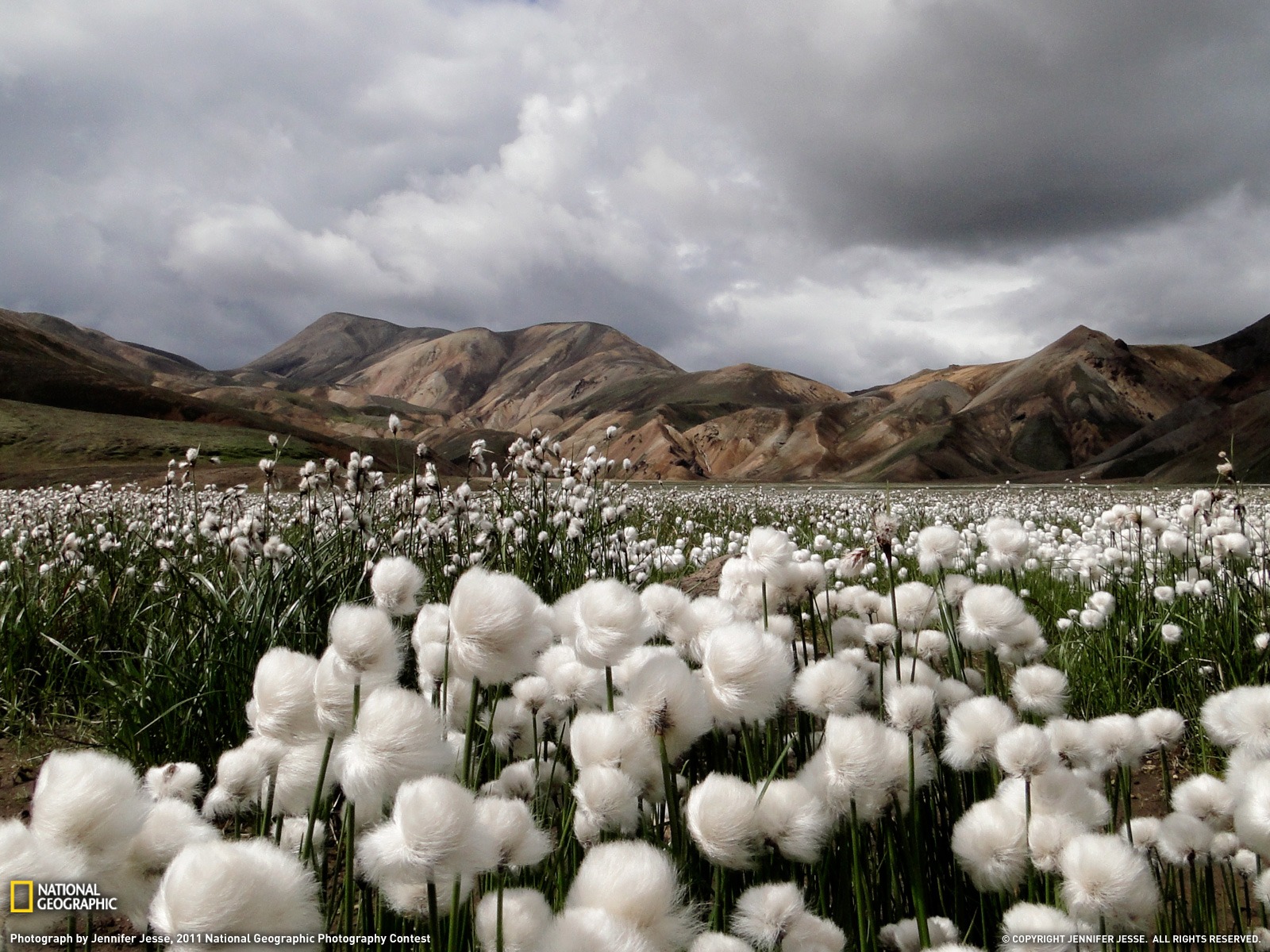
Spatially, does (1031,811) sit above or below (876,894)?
above

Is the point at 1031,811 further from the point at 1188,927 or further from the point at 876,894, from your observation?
the point at 1188,927

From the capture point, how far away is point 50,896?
1058mm

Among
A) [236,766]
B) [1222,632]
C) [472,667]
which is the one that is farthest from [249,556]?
[1222,632]

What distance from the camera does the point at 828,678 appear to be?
69.3 inches

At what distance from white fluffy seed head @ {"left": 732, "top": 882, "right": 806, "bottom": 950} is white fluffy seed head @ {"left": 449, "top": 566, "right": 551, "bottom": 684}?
635 mm

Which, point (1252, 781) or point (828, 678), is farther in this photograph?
point (828, 678)

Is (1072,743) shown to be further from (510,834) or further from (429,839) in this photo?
(429,839)

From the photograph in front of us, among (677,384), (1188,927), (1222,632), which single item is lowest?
(1188,927)

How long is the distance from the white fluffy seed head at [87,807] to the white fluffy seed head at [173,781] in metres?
0.48

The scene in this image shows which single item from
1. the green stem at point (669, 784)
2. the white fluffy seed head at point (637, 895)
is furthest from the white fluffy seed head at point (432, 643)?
the white fluffy seed head at point (637, 895)

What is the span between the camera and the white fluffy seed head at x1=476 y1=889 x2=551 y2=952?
1.28 metres

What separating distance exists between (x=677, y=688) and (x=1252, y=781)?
130 centimetres

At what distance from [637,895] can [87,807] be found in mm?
841

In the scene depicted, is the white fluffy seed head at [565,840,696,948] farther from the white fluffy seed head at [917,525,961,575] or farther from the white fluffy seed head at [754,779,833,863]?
the white fluffy seed head at [917,525,961,575]
